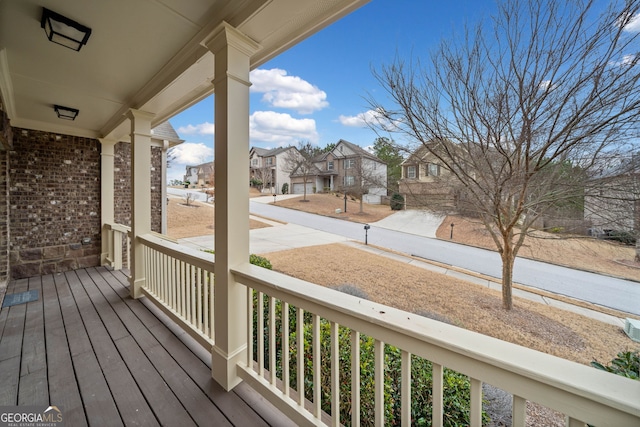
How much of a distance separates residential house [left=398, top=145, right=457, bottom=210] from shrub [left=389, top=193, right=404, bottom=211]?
47mm

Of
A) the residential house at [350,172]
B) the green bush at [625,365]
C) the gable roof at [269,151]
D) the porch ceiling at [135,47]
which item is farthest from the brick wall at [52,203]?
the green bush at [625,365]

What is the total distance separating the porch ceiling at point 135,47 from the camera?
158cm

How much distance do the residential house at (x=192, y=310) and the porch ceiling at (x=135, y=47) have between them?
12 mm

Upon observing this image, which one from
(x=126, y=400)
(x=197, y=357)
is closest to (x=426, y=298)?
(x=197, y=357)

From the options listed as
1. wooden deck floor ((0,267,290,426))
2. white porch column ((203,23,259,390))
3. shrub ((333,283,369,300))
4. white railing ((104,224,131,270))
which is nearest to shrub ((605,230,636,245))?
shrub ((333,283,369,300))

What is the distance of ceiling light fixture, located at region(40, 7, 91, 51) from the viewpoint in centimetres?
168

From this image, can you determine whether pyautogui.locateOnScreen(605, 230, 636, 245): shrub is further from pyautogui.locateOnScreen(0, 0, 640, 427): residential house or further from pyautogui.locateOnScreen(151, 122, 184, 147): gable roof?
pyautogui.locateOnScreen(151, 122, 184, 147): gable roof

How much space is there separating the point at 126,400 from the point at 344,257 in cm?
262

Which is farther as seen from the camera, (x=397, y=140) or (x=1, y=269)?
(x=1, y=269)

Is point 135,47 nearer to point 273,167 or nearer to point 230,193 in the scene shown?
point 230,193

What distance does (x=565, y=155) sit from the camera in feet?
6.89

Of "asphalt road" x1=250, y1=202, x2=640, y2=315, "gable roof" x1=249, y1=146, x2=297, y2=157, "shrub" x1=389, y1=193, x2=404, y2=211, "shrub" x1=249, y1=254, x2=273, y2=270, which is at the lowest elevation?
"shrub" x1=249, y1=254, x2=273, y2=270

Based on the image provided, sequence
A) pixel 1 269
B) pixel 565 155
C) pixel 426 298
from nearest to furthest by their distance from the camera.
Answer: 1. pixel 565 155
2. pixel 426 298
3. pixel 1 269

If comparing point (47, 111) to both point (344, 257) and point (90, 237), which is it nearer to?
point (90, 237)
